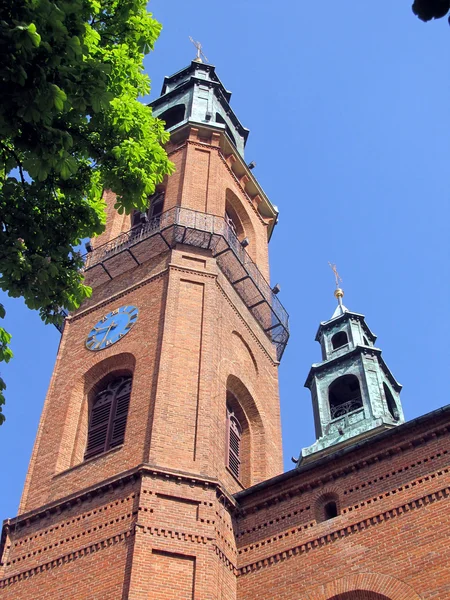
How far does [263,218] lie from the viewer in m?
28.1

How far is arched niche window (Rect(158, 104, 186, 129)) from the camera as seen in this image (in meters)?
29.7

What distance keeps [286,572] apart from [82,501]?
4114 mm

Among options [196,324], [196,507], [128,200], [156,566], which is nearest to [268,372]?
[196,324]

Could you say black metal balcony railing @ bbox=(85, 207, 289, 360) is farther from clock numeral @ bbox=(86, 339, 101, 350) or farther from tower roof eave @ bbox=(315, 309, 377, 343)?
tower roof eave @ bbox=(315, 309, 377, 343)

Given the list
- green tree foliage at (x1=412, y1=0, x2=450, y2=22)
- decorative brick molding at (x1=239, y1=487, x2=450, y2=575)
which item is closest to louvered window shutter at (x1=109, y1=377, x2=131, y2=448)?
decorative brick molding at (x1=239, y1=487, x2=450, y2=575)

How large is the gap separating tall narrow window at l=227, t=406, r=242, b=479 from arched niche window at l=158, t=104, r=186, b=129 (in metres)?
14.1

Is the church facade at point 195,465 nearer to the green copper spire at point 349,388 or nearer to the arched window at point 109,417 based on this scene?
the arched window at point 109,417

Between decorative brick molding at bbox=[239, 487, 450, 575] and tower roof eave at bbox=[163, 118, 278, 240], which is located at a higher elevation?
tower roof eave at bbox=[163, 118, 278, 240]

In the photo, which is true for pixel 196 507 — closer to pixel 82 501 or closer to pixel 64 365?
pixel 82 501

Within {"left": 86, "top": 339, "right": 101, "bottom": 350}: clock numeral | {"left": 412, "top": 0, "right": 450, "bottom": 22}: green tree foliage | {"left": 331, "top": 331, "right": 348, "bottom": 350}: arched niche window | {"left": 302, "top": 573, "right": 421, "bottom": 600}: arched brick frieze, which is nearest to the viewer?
{"left": 412, "top": 0, "right": 450, "bottom": 22}: green tree foliage

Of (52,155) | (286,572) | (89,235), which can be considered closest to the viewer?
(52,155)

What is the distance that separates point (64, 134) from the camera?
25.8 ft

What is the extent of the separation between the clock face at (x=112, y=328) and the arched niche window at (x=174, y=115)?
11.6m

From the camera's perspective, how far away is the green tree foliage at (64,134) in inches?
288
